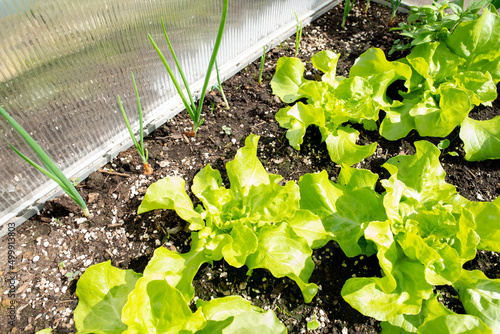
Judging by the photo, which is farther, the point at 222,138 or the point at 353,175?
the point at 222,138

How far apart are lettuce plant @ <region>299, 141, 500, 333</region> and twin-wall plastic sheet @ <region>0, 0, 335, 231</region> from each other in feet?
3.20

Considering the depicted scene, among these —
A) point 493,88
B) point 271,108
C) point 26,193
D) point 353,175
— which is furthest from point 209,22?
point 493,88

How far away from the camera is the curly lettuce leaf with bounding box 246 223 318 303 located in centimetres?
135

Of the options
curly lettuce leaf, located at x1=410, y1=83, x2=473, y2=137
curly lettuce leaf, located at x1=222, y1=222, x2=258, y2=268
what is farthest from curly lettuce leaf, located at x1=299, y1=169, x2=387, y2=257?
curly lettuce leaf, located at x1=410, y1=83, x2=473, y2=137

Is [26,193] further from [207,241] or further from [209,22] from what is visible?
[209,22]

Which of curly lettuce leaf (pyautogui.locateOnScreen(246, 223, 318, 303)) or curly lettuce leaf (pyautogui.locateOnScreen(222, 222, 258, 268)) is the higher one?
curly lettuce leaf (pyautogui.locateOnScreen(222, 222, 258, 268))

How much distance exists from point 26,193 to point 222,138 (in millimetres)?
989

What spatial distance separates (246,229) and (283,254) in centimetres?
19

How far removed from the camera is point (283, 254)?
4.52ft

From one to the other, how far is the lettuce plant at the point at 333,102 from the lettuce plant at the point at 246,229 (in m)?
0.45

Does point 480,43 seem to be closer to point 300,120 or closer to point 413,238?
point 300,120

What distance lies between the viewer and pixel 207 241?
1.39 m

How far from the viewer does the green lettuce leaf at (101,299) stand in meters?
1.21

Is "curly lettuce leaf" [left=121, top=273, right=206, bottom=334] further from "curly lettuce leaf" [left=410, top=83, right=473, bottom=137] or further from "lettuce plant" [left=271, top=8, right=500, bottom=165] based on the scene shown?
"curly lettuce leaf" [left=410, top=83, right=473, bottom=137]
